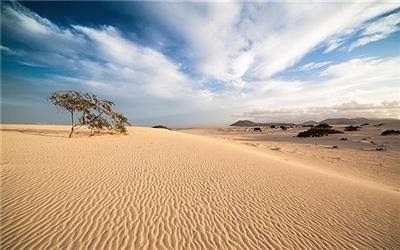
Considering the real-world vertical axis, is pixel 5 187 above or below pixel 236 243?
above

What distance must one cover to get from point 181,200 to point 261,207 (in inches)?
94.7

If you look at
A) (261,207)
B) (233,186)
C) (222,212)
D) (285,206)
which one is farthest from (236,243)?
(233,186)

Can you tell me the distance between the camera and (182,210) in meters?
5.59

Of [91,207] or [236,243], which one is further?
[91,207]

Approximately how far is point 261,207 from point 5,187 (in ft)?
26.6

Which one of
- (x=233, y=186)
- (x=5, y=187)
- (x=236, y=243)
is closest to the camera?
(x=236, y=243)

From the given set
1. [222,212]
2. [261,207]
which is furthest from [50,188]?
[261,207]

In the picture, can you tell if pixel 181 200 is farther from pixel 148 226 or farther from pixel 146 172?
pixel 146 172

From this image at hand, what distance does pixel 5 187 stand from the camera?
6.50m

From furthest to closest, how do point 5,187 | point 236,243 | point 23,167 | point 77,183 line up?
point 23,167, point 77,183, point 5,187, point 236,243

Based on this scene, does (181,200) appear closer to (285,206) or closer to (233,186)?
(233,186)

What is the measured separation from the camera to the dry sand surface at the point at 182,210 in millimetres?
4336

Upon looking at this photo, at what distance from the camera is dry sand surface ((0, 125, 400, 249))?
4336mm

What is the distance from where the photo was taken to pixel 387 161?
14547mm
